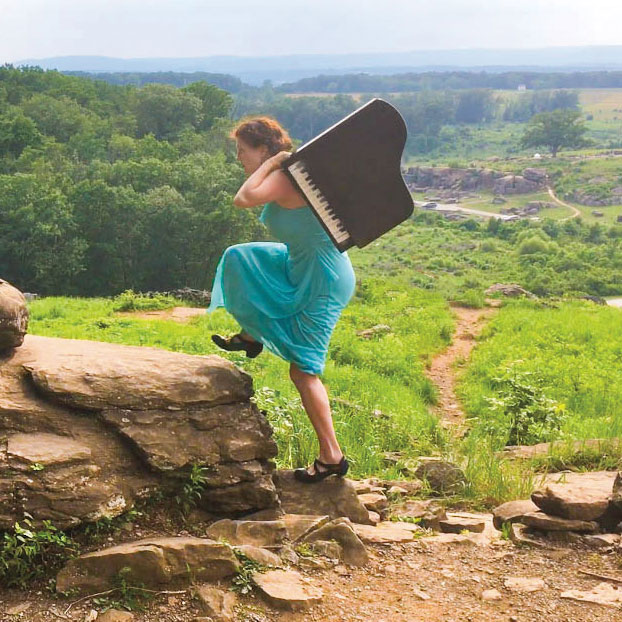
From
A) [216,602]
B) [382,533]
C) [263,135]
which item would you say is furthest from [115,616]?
[263,135]

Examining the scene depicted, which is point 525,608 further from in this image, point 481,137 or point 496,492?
point 481,137

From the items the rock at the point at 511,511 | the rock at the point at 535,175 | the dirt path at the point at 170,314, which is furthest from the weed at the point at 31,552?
the rock at the point at 535,175

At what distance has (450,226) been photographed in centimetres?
6131

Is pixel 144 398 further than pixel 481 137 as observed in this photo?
No

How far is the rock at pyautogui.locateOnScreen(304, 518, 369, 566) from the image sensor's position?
4711 millimetres

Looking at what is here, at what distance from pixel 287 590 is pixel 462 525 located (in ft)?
5.57

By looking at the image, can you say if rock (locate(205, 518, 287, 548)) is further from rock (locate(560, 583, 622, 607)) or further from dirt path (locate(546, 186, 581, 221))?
dirt path (locate(546, 186, 581, 221))

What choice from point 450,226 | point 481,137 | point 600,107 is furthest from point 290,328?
point 600,107

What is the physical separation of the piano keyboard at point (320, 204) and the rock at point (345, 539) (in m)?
1.57

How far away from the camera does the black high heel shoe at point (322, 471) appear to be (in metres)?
5.23

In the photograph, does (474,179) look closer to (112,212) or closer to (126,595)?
(112,212)

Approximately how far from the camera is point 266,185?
4.65 meters

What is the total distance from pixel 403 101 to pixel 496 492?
428 ft

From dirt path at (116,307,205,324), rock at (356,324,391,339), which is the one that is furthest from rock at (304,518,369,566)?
dirt path at (116,307,205,324)
